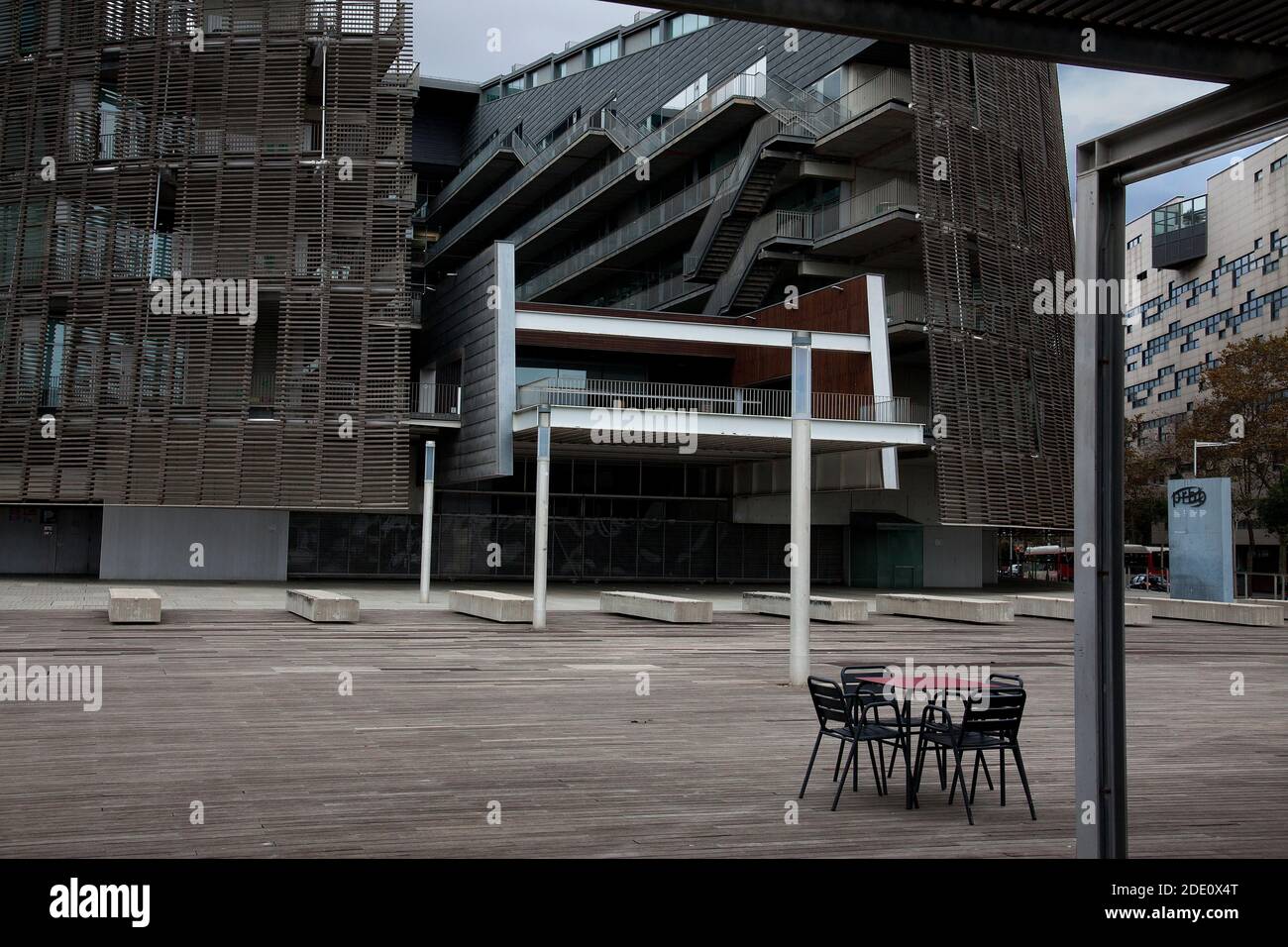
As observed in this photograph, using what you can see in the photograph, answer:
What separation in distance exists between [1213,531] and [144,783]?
30613 millimetres

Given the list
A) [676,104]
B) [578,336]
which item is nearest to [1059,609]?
[578,336]

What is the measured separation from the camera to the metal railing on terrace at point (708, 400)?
34.0m

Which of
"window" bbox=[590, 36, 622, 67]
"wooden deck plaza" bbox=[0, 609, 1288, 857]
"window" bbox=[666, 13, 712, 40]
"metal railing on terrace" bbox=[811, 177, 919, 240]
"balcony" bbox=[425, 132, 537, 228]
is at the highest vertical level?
"window" bbox=[590, 36, 622, 67]

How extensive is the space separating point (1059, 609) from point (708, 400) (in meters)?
11.0

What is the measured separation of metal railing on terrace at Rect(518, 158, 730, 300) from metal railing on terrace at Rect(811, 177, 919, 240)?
443 centimetres

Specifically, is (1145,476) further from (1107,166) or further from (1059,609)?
(1107,166)

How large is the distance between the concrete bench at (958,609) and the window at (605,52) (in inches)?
1489

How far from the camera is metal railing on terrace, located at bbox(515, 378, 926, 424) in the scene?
33969 mm

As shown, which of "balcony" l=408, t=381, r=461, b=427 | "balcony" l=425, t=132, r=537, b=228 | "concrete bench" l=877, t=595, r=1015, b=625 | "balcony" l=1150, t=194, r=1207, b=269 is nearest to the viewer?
"concrete bench" l=877, t=595, r=1015, b=625

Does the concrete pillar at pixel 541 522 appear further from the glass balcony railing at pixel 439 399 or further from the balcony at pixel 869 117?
the balcony at pixel 869 117

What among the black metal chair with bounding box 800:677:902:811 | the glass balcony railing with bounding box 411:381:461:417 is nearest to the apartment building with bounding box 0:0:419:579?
the glass balcony railing with bounding box 411:381:461:417

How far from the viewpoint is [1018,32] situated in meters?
4.74

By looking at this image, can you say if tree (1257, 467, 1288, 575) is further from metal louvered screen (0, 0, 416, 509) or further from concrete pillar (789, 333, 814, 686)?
concrete pillar (789, 333, 814, 686)
